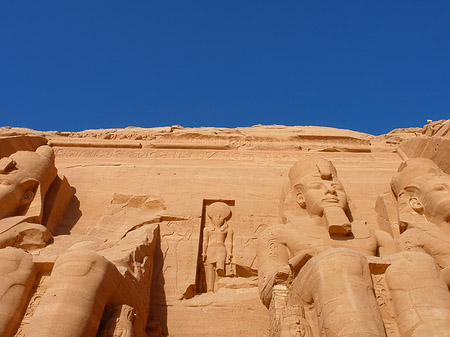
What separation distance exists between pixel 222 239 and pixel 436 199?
7.20 feet

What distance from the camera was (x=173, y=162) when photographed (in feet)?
23.6

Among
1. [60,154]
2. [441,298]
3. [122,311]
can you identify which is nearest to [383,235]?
[441,298]

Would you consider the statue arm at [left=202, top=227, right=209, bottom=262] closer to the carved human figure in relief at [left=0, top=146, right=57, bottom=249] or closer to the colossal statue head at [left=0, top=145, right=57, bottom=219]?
the carved human figure in relief at [left=0, top=146, right=57, bottom=249]

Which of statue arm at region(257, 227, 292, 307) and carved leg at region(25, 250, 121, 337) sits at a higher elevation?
statue arm at region(257, 227, 292, 307)

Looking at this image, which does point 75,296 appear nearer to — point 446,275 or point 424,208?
point 446,275

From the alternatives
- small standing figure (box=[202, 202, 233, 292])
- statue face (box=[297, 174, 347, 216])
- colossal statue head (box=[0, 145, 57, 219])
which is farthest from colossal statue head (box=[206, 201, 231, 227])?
colossal statue head (box=[0, 145, 57, 219])

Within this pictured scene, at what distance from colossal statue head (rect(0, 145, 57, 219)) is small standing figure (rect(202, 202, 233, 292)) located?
71.9 inches

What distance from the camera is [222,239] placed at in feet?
16.8

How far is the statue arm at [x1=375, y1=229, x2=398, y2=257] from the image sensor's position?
438cm

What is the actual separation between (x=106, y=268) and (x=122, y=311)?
0.31 m

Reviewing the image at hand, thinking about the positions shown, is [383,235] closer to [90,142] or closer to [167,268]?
[167,268]

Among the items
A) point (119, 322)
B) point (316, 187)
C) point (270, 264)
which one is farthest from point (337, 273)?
point (316, 187)

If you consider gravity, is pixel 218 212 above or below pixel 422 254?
above

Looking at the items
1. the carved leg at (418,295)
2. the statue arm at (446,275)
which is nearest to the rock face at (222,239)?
the carved leg at (418,295)
